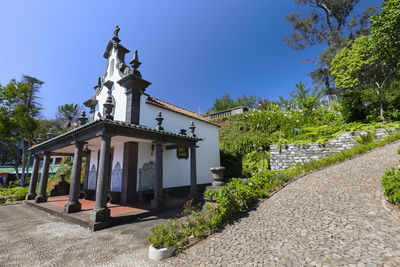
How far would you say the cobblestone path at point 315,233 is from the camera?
3088mm

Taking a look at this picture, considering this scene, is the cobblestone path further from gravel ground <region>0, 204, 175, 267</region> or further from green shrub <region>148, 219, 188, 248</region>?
gravel ground <region>0, 204, 175, 267</region>

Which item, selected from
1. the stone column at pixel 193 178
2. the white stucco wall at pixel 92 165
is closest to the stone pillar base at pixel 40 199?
the white stucco wall at pixel 92 165

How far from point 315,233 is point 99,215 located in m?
6.42

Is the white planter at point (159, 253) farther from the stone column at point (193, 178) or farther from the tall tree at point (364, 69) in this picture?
the tall tree at point (364, 69)

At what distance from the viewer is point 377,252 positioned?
2982 mm

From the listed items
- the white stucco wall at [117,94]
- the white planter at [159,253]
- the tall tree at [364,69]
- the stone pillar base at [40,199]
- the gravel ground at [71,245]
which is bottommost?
the gravel ground at [71,245]

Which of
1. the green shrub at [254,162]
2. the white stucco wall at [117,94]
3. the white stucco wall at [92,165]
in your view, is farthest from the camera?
the green shrub at [254,162]

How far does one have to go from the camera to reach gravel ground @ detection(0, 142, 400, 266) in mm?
3191

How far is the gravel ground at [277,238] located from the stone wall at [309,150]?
413 centimetres

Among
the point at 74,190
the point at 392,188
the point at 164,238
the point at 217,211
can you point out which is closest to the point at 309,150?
the point at 392,188

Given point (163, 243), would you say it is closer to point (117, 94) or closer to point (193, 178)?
point (193, 178)

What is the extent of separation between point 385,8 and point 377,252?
13600mm

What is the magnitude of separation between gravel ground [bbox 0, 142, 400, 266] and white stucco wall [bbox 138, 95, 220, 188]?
188 inches

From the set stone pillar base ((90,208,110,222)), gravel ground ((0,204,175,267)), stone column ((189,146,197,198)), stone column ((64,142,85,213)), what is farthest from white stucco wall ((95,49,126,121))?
gravel ground ((0,204,175,267))
